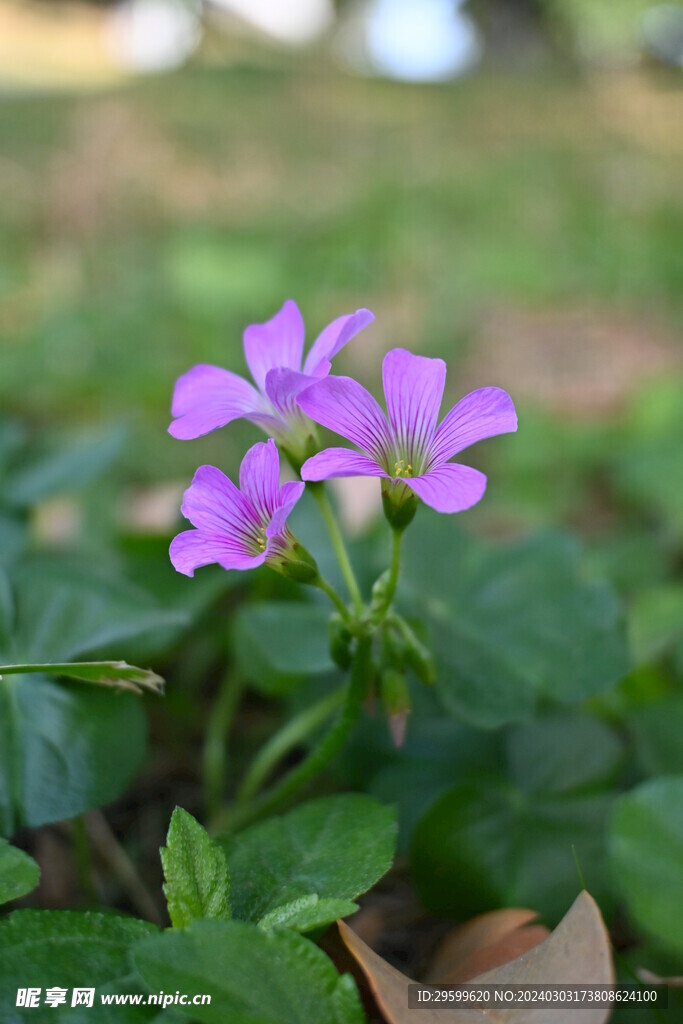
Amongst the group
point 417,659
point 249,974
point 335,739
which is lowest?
point 249,974

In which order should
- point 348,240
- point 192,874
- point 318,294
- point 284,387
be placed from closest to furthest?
1. point 192,874
2. point 284,387
3. point 318,294
4. point 348,240

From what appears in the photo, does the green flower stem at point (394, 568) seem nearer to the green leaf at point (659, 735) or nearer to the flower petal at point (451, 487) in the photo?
the flower petal at point (451, 487)

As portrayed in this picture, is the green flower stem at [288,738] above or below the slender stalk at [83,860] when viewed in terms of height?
above

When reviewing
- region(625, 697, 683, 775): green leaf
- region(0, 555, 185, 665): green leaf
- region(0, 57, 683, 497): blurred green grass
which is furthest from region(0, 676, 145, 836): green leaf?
region(0, 57, 683, 497): blurred green grass

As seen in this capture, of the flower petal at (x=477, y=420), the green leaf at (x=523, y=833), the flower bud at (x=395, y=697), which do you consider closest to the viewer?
the flower petal at (x=477, y=420)

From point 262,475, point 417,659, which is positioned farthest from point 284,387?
point 417,659

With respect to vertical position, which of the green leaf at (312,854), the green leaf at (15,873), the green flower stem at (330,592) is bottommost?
the green leaf at (312,854)

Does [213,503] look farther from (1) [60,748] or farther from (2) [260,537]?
(1) [60,748]

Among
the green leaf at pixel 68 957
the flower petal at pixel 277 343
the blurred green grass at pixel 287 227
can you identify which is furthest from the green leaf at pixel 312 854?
the blurred green grass at pixel 287 227

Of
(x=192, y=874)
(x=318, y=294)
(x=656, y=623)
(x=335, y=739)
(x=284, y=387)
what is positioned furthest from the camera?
(x=318, y=294)
